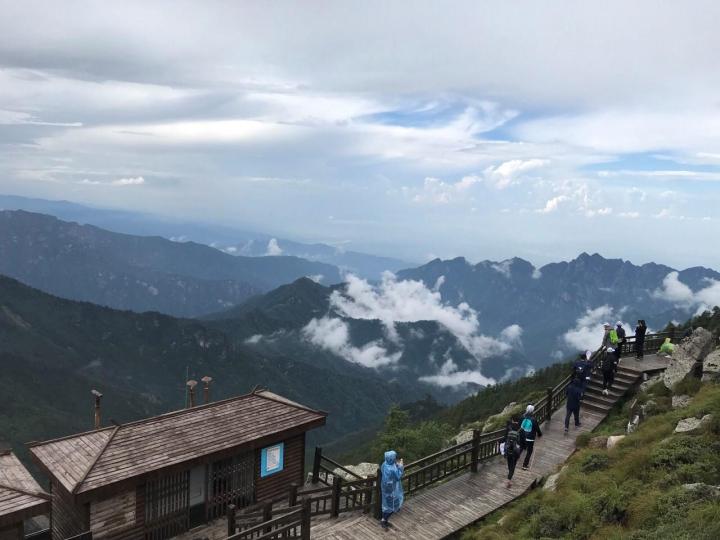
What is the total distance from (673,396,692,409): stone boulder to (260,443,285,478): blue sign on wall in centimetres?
1476

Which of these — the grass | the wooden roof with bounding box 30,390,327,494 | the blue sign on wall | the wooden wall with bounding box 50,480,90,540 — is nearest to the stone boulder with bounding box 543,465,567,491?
the grass

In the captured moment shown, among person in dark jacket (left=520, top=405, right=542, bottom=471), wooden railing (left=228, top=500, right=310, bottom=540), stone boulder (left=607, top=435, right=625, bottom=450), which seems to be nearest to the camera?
wooden railing (left=228, top=500, right=310, bottom=540)

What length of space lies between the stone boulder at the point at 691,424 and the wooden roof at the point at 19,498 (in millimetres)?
18247

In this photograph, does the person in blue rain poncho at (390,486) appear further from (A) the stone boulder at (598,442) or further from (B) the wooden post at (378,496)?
(A) the stone boulder at (598,442)

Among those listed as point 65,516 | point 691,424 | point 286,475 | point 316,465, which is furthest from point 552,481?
point 65,516

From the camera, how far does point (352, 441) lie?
7023 inches

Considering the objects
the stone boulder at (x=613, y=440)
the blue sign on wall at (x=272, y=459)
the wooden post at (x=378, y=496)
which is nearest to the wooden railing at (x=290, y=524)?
the wooden post at (x=378, y=496)

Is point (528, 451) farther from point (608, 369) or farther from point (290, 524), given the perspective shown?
point (290, 524)

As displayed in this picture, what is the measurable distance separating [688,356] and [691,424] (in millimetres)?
7708

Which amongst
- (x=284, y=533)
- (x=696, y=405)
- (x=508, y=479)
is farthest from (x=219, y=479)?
(x=696, y=405)

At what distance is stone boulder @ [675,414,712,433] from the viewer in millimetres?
14887

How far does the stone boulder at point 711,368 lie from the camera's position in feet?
64.7

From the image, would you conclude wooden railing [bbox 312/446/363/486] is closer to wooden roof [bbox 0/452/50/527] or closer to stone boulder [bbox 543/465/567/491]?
stone boulder [bbox 543/465/567/491]

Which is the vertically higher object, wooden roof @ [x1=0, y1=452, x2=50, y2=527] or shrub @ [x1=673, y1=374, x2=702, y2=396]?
shrub @ [x1=673, y1=374, x2=702, y2=396]
